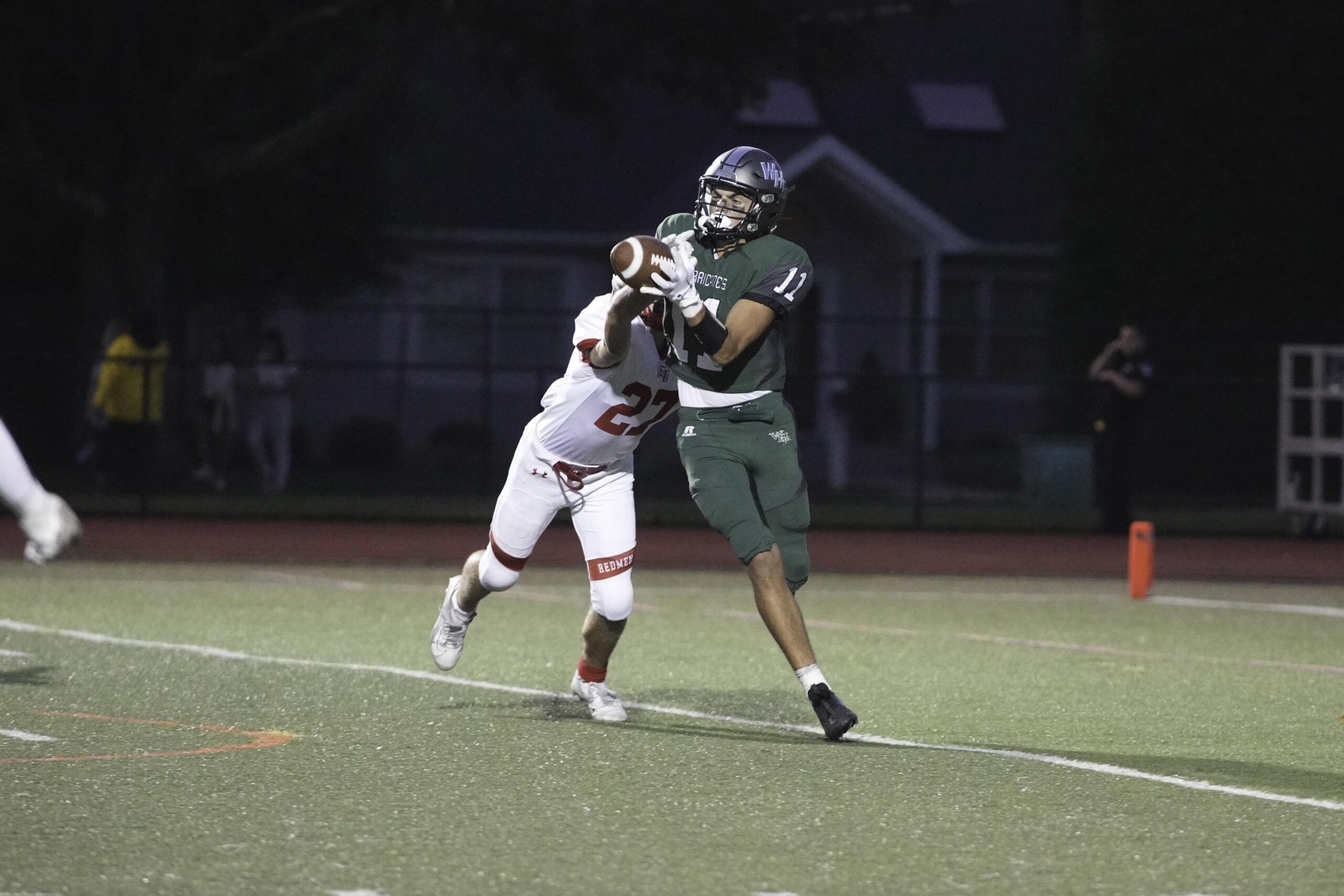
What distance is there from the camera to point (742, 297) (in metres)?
8.64

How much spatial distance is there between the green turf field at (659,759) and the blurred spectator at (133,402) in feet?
25.8

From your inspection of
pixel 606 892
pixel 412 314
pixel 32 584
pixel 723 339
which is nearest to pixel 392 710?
pixel 723 339

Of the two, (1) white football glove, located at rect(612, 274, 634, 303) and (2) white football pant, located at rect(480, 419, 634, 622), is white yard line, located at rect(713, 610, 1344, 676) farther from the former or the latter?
(1) white football glove, located at rect(612, 274, 634, 303)

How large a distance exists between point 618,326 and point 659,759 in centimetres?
159

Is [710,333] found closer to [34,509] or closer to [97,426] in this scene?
[34,509]

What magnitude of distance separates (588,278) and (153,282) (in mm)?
9084

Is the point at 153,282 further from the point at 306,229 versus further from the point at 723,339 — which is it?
Answer: the point at 723,339

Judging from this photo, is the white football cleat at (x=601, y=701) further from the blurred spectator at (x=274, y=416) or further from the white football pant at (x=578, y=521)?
the blurred spectator at (x=274, y=416)

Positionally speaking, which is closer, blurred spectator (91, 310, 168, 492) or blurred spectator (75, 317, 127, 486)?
blurred spectator (91, 310, 168, 492)

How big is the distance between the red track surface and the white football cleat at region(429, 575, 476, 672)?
864 cm

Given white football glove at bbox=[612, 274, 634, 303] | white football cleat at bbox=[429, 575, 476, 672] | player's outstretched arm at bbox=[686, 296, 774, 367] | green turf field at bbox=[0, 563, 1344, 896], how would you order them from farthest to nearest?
white football cleat at bbox=[429, 575, 476, 672] → player's outstretched arm at bbox=[686, 296, 774, 367] → white football glove at bbox=[612, 274, 634, 303] → green turf field at bbox=[0, 563, 1344, 896]

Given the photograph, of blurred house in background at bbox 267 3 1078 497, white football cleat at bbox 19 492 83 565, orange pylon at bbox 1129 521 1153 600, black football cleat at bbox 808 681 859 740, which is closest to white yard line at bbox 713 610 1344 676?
orange pylon at bbox 1129 521 1153 600

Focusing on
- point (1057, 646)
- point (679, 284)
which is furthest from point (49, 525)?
point (1057, 646)

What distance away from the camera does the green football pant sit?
345 inches
